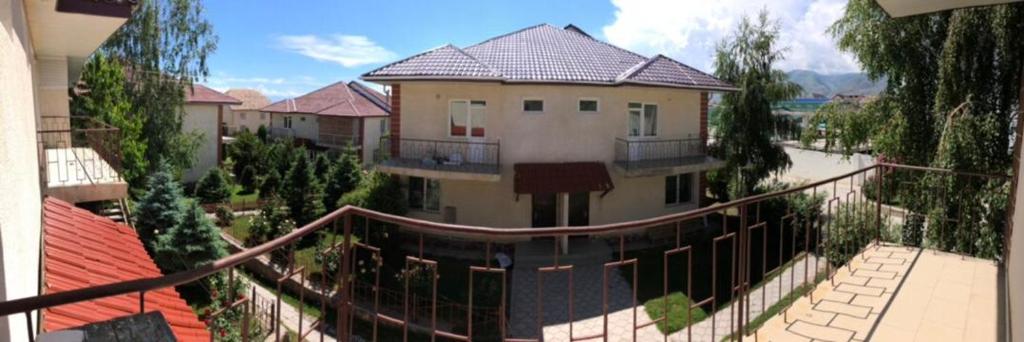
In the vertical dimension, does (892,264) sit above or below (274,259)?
above

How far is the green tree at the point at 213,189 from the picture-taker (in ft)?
75.1

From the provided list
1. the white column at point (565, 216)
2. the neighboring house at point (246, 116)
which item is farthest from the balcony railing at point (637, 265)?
the neighboring house at point (246, 116)

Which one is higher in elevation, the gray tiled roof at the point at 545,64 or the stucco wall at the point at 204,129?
the gray tiled roof at the point at 545,64

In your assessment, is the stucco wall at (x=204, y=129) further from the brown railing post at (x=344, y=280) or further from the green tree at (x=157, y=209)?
the brown railing post at (x=344, y=280)

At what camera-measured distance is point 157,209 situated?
14047mm

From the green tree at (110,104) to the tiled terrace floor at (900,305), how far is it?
54.0 feet

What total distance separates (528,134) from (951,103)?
9444mm

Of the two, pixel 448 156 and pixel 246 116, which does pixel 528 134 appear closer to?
pixel 448 156

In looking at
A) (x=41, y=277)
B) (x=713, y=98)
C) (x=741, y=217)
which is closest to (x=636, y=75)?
(x=713, y=98)

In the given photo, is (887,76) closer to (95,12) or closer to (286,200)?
(95,12)

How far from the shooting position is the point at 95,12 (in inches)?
184

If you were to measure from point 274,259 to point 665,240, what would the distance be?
10808mm

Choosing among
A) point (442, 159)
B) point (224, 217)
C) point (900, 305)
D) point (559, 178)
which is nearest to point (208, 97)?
point (224, 217)

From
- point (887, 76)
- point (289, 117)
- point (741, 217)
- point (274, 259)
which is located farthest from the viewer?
point (289, 117)
